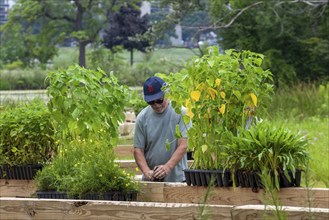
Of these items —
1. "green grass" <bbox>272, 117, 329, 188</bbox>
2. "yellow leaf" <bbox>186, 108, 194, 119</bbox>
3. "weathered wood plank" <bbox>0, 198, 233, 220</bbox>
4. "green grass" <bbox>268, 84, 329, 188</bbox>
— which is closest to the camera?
"weathered wood plank" <bbox>0, 198, 233, 220</bbox>

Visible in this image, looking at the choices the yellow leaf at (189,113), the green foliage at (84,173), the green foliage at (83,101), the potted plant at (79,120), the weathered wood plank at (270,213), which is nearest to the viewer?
the weathered wood plank at (270,213)

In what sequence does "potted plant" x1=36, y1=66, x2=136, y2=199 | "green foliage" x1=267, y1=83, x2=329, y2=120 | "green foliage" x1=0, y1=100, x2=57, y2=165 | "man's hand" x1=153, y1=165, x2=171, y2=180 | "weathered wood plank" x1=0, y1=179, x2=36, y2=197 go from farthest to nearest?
"green foliage" x1=267, y1=83, x2=329, y2=120 → "green foliage" x1=0, y1=100, x2=57, y2=165 → "weathered wood plank" x1=0, y1=179, x2=36, y2=197 → "man's hand" x1=153, y1=165, x2=171, y2=180 → "potted plant" x1=36, y1=66, x2=136, y2=199

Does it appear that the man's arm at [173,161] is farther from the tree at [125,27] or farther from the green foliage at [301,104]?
the tree at [125,27]

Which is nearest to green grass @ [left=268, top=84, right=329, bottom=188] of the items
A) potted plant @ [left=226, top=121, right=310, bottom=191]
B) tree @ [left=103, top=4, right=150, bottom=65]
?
potted plant @ [left=226, top=121, right=310, bottom=191]

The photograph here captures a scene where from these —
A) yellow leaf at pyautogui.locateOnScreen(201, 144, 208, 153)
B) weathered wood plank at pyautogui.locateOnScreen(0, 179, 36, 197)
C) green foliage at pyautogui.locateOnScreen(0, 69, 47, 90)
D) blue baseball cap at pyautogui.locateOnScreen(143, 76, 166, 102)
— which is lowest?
green foliage at pyautogui.locateOnScreen(0, 69, 47, 90)

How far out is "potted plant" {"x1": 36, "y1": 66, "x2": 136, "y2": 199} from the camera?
7734 mm

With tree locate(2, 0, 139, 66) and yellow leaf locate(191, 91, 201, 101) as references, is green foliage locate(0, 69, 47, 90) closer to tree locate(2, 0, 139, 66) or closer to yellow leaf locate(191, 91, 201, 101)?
tree locate(2, 0, 139, 66)

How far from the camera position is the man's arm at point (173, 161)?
795 cm

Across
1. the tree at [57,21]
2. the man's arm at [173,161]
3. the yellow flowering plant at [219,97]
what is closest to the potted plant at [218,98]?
the yellow flowering plant at [219,97]

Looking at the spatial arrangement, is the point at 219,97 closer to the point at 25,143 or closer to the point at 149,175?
the point at 149,175

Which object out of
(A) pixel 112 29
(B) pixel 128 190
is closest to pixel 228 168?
(B) pixel 128 190

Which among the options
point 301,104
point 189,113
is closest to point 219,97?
point 189,113

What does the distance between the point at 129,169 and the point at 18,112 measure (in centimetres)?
113

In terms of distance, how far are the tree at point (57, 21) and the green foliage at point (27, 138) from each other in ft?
160
